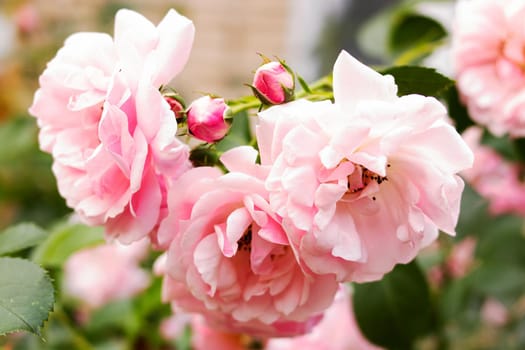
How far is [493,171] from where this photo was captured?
0.91 metres

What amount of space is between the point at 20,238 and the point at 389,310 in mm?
272

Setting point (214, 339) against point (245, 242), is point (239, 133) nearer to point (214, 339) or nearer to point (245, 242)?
point (245, 242)

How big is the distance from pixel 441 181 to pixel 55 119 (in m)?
0.21

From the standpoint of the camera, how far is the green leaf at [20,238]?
1.55ft

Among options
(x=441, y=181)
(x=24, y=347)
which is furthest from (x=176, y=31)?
(x=24, y=347)

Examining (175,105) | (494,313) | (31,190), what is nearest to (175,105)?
(175,105)

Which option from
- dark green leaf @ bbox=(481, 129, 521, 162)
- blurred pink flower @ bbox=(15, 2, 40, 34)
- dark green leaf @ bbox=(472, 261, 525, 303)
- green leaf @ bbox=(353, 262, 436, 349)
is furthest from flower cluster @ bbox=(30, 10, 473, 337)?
blurred pink flower @ bbox=(15, 2, 40, 34)

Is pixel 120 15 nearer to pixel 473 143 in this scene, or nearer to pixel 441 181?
pixel 441 181

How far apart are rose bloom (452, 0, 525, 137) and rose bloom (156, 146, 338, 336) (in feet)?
0.68

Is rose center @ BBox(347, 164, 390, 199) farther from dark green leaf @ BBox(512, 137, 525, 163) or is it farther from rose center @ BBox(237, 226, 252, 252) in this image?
dark green leaf @ BBox(512, 137, 525, 163)

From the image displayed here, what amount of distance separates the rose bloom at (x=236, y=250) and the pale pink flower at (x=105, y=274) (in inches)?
24.4

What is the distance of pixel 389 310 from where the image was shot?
581 mm

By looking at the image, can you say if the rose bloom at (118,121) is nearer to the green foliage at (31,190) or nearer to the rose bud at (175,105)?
the rose bud at (175,105)

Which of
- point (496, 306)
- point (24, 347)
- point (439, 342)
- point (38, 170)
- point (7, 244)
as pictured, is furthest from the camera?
point (38, 170)
